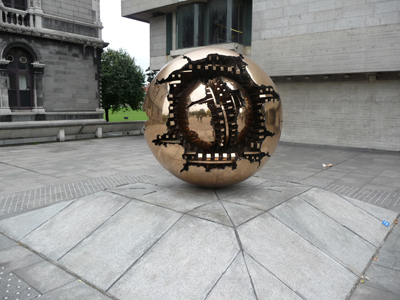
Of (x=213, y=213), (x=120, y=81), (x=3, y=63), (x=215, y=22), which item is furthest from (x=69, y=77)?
(x=213, y=213)

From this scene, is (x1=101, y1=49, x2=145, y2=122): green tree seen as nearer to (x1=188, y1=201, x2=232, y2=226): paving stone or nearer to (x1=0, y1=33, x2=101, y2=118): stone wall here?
(x1=0, y1=33, x2=101, y2=118): stone wall

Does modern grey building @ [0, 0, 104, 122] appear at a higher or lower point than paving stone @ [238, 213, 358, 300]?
higher

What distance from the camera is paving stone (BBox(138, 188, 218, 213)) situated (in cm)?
491

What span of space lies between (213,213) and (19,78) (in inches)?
767

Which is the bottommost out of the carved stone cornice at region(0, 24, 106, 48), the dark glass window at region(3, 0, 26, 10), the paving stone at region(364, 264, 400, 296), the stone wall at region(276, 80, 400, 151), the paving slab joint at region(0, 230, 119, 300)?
the paving slab joint at region(0, 230, 119, 300)

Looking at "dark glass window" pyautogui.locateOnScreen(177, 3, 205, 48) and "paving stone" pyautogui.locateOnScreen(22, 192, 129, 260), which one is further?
"dark glass window" pyautogui.locateOnScreen(177, 3, 205, 48)

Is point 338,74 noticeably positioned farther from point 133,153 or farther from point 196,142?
point 196,142

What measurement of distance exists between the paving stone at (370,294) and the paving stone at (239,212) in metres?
1.51

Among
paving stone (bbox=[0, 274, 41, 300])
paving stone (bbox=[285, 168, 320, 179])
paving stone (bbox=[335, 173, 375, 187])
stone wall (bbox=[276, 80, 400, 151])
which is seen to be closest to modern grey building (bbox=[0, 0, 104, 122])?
stone wall (bbox=[276, 80, 400, 151])

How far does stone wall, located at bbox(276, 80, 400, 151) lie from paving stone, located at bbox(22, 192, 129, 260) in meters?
14.1

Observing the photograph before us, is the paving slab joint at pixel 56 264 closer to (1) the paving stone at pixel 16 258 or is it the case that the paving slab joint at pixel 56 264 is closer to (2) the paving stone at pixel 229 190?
(1) the paving stone at pixel 16 258

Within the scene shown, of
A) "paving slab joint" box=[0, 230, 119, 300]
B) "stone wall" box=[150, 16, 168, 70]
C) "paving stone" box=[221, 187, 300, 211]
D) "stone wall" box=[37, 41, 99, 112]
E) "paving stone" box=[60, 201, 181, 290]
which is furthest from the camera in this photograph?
"stone wall" box=[150, 16, 168, 70]

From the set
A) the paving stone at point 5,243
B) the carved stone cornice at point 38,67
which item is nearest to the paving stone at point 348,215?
the paving stone at point 5,243

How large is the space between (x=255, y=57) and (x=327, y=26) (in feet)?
12.9
